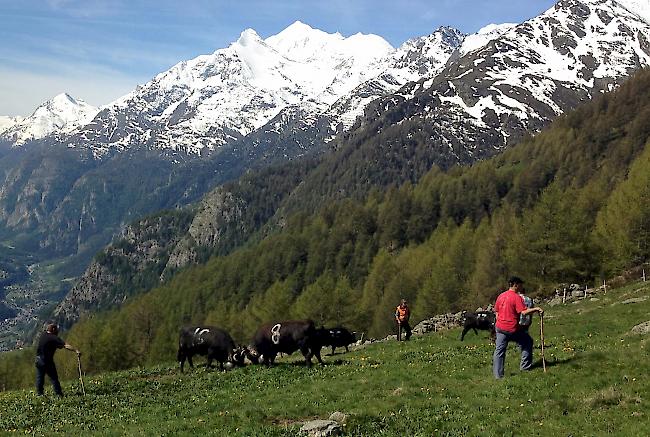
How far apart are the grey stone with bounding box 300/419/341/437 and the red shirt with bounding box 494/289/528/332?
8471 mm

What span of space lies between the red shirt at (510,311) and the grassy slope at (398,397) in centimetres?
205

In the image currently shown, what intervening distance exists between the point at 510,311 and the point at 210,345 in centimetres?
2031

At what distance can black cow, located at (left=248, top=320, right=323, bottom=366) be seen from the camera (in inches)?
1276

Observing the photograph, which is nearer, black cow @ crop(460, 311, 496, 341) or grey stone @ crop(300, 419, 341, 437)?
grey stone @ crop(300, 419, 341, 437)

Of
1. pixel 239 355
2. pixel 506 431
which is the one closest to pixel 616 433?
pixel 506 431

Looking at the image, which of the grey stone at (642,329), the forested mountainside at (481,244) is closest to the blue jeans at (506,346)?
the grey stone at (642,329)

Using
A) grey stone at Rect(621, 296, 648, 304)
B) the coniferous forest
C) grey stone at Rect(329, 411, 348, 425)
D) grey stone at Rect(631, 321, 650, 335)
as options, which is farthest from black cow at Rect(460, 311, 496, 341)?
the coniferous forest

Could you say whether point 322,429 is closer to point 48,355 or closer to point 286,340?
point 286,340

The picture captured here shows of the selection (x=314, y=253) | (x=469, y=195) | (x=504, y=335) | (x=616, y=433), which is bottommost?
(x=616, y=433)

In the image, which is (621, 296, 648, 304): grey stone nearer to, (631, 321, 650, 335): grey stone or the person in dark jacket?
(631, 321, 650, 335): grey stone

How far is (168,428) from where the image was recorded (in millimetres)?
20844

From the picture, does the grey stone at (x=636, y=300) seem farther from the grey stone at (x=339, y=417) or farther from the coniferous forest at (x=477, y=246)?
the grey stone at (x=339, y=417)

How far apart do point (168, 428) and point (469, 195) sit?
176 metres

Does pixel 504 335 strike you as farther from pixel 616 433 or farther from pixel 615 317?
pixel 615 317
